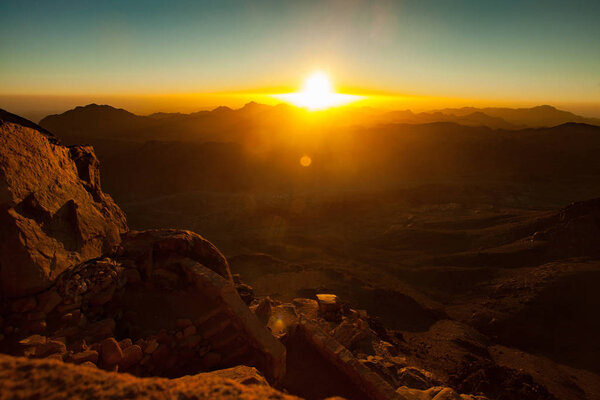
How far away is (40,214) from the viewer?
5020 mm

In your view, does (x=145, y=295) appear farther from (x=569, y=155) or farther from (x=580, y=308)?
(x=569, y=155)

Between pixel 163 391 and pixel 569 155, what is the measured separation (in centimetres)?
4387

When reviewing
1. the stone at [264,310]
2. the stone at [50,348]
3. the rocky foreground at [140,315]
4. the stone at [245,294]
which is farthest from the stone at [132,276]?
the stone at [245,294]

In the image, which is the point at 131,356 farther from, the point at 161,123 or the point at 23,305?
the point at 161,123

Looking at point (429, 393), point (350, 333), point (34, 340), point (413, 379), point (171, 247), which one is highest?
point (171, 247)

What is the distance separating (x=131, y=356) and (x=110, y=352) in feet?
0.99

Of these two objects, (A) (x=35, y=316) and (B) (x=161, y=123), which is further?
(B) (x=161, y=123)

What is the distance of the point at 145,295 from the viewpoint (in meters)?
5.62

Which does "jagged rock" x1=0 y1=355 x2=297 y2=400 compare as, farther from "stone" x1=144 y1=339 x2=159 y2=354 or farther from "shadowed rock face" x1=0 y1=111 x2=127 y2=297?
"shadowed rock face" x1=0 y1=111 x2=127 y2=297

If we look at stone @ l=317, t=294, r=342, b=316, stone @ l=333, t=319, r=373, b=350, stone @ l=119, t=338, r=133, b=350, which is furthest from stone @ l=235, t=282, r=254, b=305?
stone @ l=119, t=338, r=133, b=350

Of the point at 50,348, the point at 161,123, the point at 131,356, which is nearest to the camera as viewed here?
the point at 50,348

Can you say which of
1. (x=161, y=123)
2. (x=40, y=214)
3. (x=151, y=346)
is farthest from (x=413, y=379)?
(x=161, y=123)

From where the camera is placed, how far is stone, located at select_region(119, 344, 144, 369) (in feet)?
13.8

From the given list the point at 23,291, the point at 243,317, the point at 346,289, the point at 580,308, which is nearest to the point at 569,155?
the point at 580,308
